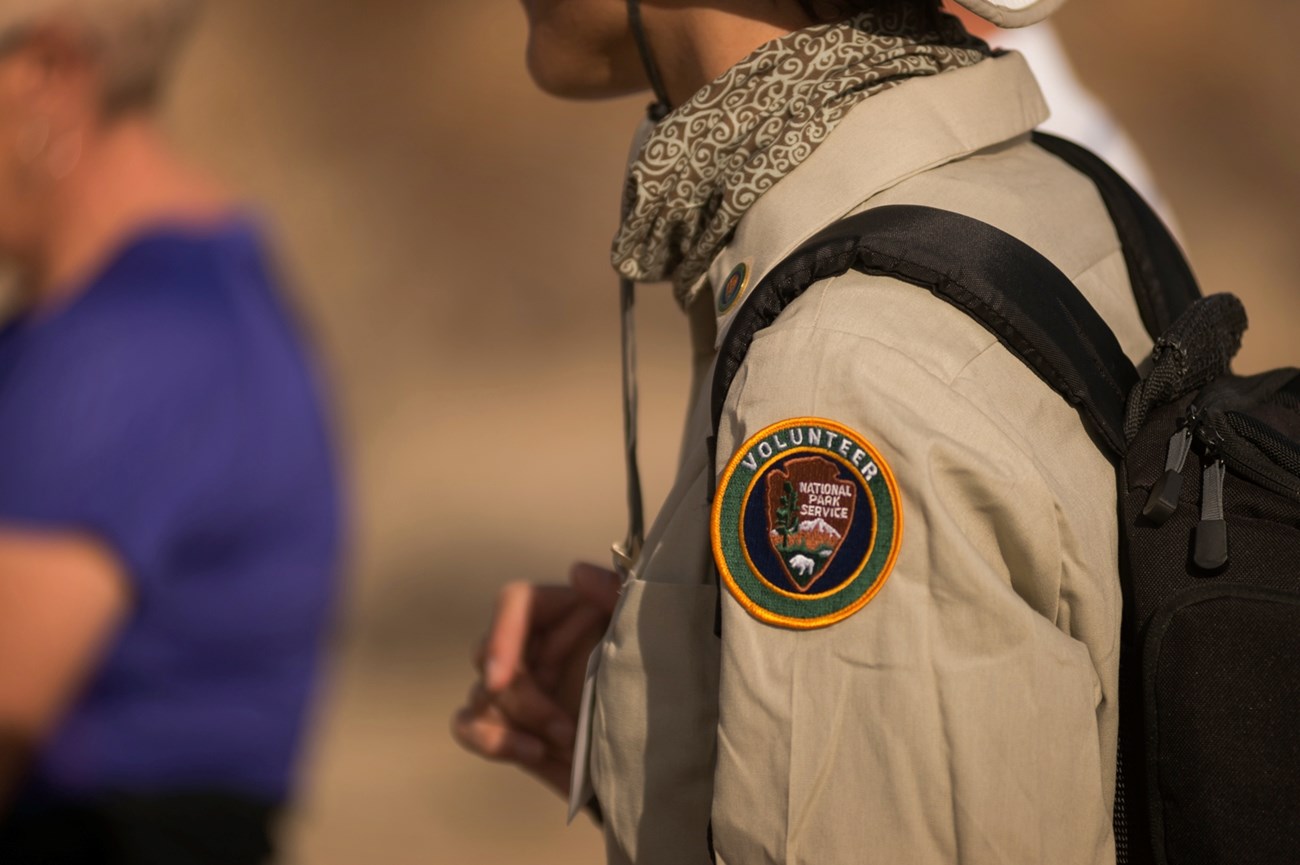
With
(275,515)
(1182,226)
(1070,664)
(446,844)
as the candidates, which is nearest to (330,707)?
(446,844)

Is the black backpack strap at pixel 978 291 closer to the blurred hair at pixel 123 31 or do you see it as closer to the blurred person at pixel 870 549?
the blurred person at pixel 870 549

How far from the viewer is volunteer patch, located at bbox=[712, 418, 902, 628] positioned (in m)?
0.82

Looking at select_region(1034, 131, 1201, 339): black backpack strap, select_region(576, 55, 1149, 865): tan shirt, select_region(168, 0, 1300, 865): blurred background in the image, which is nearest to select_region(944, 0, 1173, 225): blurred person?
select_region(1034, 131, 1201, 339): black backpack strap

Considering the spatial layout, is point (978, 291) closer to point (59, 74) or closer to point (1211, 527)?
point (1211, 527)

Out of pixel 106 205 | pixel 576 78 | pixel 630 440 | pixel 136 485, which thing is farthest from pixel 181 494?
pixel 576 78

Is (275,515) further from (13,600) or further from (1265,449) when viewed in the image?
(1265,449)

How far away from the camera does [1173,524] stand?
Answer: 2.85 feet

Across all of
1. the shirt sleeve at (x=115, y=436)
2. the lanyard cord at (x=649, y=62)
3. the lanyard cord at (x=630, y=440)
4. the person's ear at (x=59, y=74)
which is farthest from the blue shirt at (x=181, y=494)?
the lanyard cord at (x=649, y=62)

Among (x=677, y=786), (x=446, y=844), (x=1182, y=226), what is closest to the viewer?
(x=677, y=786)

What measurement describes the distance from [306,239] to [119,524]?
15.0 feet

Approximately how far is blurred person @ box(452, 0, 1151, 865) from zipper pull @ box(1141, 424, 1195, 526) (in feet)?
0.10

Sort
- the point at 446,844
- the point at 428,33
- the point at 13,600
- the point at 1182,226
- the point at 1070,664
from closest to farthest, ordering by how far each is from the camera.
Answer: the point at 1070,664
the point at 13,600
the point at 446,844
the point at 1182,226
the point at 428,33

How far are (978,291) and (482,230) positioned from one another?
4964mm

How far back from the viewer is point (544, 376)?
5.06 m
